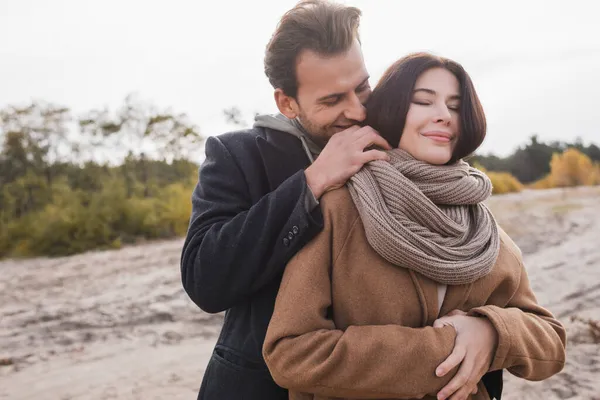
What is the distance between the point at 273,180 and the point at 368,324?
506 mm

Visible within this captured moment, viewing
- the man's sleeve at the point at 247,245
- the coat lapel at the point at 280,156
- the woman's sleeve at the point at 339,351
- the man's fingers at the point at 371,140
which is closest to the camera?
the woman's sleeve at the point at 339,351

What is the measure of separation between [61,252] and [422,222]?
9503mm

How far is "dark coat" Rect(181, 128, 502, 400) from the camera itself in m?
1.35

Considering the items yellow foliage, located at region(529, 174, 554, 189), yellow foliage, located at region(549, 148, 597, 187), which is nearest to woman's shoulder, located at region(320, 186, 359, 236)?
yellow foliage, located at region(549, 148, 597, 187)

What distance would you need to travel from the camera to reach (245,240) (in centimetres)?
134

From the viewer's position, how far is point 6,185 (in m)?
13.3

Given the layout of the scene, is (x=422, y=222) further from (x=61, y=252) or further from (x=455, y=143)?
(x=61, y=252)

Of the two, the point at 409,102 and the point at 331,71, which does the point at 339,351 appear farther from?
the point at 331,71

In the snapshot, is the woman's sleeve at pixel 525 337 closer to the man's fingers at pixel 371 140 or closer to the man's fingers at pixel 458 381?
the man's fingers at pixel 458 381

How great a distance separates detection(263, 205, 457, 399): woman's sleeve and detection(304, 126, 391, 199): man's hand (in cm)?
21

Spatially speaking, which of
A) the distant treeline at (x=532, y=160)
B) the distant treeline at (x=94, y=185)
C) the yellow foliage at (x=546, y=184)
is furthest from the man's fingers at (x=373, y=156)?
the distant treeline at (x=532, y=160)

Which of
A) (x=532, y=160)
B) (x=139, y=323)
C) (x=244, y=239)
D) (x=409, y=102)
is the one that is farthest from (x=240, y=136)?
(x=532, y=160)

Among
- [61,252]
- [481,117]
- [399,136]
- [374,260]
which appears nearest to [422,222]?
[374,260]

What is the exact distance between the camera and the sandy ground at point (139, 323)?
3.50 m
